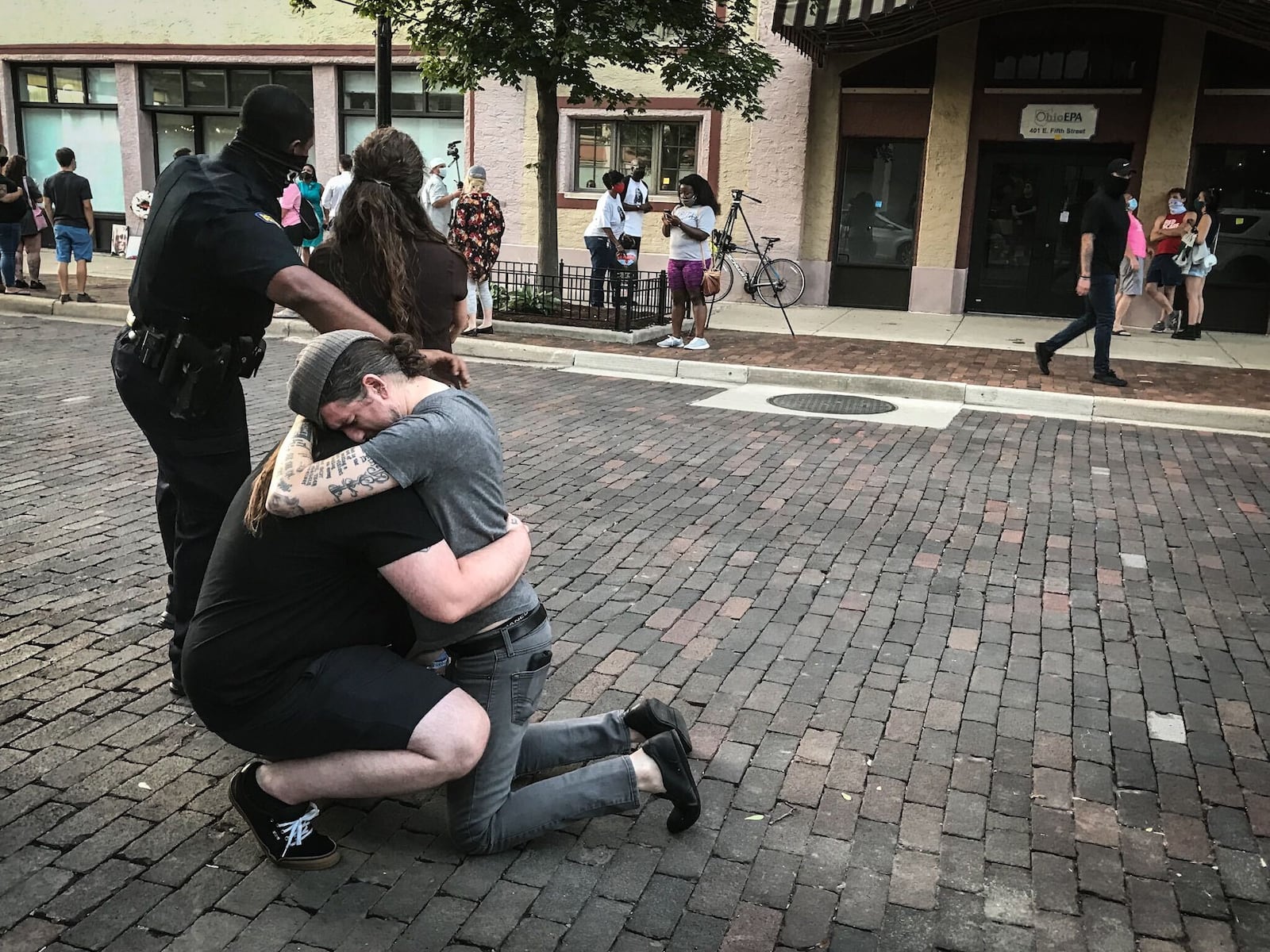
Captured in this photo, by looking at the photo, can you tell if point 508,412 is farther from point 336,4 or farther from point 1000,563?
point 336,4

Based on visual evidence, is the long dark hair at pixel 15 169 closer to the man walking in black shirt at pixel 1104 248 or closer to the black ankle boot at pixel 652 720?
the man walking in black shirt at pixel 1104 248

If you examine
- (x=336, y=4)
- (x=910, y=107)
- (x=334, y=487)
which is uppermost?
(x=336, y=4)

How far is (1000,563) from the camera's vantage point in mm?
5617

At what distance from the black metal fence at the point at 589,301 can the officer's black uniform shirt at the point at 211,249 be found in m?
9.62

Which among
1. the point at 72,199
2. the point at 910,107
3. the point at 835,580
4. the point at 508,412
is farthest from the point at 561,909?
the point at 910,107

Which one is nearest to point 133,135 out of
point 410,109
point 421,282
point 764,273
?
point 410,109

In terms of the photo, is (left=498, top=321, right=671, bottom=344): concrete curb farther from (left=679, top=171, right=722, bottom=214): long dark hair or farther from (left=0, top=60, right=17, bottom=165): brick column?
(left=0, top=60, right=17, bottom=165): brick column

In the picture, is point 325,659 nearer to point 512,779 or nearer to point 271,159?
point 512,779

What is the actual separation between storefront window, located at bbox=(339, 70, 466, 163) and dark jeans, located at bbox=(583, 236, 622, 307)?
6043mm

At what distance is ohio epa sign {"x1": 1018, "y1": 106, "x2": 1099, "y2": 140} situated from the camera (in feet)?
52.0

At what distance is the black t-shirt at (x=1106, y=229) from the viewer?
33.0 feet

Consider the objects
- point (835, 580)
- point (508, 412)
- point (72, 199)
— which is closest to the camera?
point (835, 580)

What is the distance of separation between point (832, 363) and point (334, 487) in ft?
31.9

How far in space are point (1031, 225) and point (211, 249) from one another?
15295 millimetres
